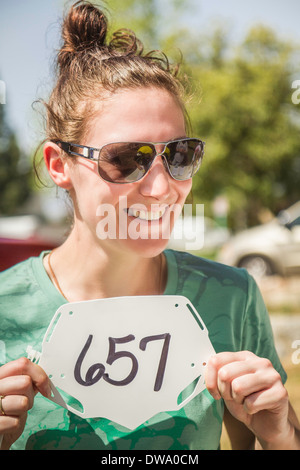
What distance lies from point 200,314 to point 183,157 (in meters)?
0.36

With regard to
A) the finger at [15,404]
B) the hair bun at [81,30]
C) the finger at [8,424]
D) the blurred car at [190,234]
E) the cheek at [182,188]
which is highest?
the hair bun at [81,30]

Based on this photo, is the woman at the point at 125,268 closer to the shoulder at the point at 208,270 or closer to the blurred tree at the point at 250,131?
the shoulder at the point at 208,270

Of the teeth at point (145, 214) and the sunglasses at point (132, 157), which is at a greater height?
the sunglasses at point (132, 157)

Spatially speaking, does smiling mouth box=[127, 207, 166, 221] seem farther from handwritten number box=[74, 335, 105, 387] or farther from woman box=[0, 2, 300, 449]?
handwritten number box=[74, 335, 105, 387]

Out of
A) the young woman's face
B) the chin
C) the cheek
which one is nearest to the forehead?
the young woman's face

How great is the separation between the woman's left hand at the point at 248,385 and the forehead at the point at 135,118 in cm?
47

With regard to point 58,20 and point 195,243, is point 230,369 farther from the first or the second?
point 58,20

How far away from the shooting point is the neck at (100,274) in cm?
108
